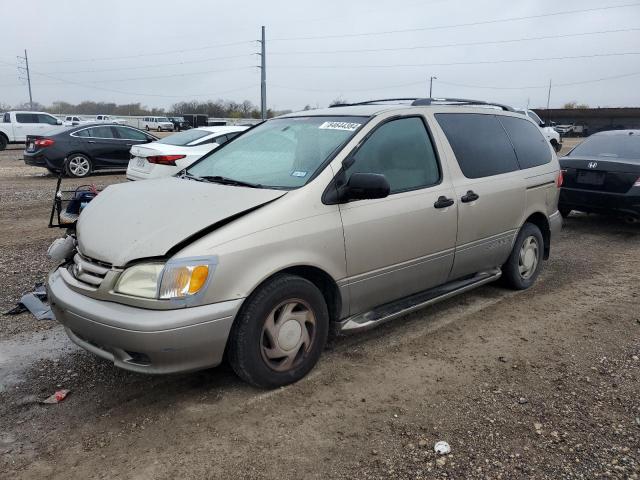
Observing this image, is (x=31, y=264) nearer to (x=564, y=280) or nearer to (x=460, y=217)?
(x=460, y=217)

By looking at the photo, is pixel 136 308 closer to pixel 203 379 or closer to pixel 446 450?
pixel 203 379

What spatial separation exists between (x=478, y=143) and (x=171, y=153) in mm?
5899

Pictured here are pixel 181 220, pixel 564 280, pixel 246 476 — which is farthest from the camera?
→ pixel 564 280

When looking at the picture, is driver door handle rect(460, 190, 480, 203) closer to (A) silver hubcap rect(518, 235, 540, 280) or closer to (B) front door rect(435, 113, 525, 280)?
(B) front door rect(435, 113, 525, 280)

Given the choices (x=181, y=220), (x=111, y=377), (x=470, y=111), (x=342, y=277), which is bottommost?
(x=111, y=377)

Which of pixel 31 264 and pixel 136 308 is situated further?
pixel 31 264

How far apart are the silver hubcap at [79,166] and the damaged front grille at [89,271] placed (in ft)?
37.9

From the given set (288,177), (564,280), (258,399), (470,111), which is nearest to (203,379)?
(258,399)

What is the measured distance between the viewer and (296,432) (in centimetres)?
292

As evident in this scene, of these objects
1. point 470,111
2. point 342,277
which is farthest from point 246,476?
point 470,111

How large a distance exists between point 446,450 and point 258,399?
1139 millimetres

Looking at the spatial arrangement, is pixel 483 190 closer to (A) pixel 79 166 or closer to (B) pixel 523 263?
(B) pixel 523 263

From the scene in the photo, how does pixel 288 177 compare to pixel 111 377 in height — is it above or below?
above

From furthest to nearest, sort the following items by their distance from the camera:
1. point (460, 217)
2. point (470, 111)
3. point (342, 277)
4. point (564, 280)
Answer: point (564, 280), point (470, 111), point (460, 217), point (342, 277)
